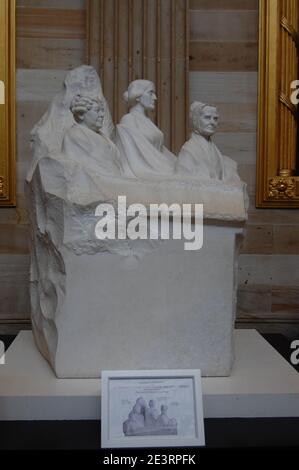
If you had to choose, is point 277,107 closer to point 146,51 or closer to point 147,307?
point 146,51

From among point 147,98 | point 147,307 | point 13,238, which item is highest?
point 147,98

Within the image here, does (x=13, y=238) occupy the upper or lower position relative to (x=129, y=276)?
upper

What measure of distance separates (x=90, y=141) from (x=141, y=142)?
0.34m

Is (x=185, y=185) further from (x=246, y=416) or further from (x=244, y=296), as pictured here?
(x=244, y=296)

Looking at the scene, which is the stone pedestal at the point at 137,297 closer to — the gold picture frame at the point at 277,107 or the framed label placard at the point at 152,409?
the framed label placard at the point at 152,409

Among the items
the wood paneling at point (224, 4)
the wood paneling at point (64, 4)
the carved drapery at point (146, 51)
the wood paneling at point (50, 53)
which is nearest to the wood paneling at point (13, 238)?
the carved drapery at point (146, 51)

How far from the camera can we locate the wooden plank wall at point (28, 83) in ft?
15.5

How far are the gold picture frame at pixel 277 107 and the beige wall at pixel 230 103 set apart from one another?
91 millimetres


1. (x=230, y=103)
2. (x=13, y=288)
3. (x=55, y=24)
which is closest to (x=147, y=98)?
(x=230, y=103)

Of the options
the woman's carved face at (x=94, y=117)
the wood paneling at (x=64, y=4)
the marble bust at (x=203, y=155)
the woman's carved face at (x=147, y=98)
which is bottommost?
the marble bust at (x=203, y=155)

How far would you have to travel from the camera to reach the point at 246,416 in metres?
2.80

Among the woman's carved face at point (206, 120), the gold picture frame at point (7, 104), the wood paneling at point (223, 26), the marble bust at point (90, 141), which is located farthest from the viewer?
the wood paneling at point (223, 26)

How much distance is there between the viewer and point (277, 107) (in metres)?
4.72
